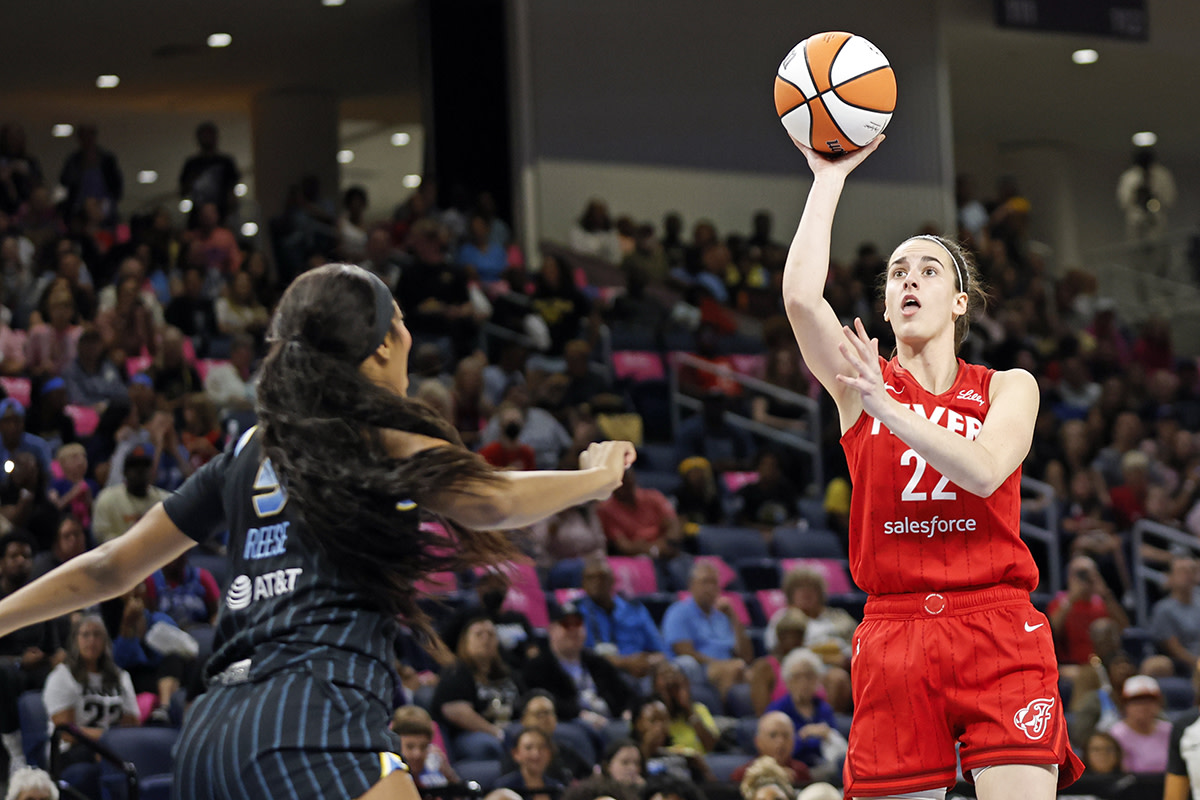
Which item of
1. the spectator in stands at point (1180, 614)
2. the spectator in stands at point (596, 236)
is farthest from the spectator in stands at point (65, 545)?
the spectator in stands at point (596, 236)

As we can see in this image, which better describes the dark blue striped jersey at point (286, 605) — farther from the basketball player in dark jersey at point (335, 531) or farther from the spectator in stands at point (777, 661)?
the spectator in stands at point (777, 661)

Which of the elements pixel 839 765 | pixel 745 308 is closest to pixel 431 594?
pixel 839 765

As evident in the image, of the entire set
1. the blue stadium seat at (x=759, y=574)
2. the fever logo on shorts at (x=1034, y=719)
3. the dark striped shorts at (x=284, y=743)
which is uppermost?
the dark striped shorts at (x=284, y=743)

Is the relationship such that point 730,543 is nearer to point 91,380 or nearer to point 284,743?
point 91,380

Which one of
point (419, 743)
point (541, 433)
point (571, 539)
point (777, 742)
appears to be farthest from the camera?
point (541, 433)

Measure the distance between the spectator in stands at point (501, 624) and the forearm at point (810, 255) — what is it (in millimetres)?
5203

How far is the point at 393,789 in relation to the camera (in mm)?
2539

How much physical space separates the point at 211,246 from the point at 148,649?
20.2 feet

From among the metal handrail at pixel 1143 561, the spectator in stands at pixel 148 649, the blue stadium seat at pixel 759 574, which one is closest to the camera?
the spectator in stands at pixel 148 649

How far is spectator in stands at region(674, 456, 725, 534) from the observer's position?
1196 centimetres

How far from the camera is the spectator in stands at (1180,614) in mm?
11594

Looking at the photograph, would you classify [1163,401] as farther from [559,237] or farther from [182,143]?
[182,143]

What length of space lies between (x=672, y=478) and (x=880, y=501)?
8743 mm

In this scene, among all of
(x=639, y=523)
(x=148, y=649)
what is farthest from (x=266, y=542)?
(x=639, y=523)
